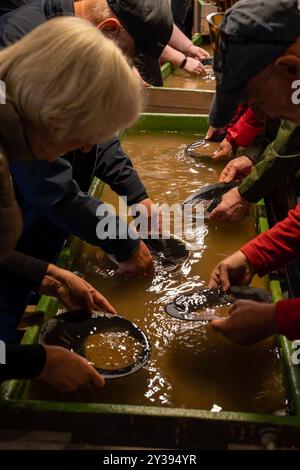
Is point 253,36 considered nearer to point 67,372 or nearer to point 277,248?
point 277,248

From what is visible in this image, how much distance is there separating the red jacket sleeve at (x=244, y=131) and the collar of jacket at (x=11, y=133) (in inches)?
73.4

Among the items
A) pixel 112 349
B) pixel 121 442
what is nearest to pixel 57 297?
pixel 112 349

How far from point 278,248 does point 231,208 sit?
0.48 m

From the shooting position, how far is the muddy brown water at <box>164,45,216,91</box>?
412 centimetres

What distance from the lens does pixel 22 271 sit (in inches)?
61.0

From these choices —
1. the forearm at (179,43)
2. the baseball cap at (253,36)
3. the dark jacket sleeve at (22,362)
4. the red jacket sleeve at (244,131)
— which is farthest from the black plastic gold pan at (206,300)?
the forearm at (179,43)

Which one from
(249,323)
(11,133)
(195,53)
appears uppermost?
(195,53)

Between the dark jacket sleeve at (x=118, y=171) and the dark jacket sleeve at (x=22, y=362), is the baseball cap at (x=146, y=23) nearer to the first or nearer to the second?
the dark jacket sleeve at (x=118, y=171)

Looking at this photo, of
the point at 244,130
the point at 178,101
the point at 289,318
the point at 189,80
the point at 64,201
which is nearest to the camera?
the point at 289,318

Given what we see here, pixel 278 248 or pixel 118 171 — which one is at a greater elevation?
pixel 118 171

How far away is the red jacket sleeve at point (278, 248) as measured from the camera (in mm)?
1804

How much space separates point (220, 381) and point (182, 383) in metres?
0.11

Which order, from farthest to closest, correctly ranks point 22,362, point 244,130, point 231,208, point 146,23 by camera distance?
point 244,130
point 231,208
point 146,23
point 22,362

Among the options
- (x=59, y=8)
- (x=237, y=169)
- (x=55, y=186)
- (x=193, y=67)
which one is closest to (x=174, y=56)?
(x=193, y=67)
